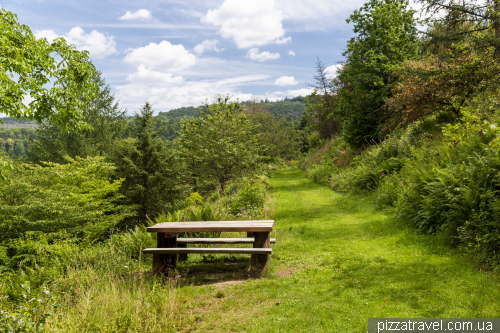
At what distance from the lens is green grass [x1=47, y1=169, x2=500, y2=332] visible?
3.42 metres

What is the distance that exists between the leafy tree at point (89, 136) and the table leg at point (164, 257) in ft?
79.0

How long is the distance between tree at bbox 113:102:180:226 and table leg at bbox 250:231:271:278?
18.9 meters

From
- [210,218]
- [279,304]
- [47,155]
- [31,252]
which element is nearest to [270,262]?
[279,304]

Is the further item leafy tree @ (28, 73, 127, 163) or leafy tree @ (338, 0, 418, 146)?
leafy tree @ (28, 73, 127, 163)

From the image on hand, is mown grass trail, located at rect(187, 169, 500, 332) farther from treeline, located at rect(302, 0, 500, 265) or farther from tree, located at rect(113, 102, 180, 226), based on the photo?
Result: tree, located at rect(113, 102, 180, 226)

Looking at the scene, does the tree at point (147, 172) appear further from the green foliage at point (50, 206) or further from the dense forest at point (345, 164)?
the green foliage at point (50, 206)

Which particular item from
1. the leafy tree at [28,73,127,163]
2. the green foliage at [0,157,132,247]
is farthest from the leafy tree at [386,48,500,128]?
the leafy tree at [28,73,127,163]

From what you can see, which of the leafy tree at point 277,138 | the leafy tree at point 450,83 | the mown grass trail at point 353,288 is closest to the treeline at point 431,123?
the leafy tree at point 450,83

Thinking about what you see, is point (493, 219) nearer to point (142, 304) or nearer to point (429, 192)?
point (429, 192)

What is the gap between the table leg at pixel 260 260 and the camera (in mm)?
4961

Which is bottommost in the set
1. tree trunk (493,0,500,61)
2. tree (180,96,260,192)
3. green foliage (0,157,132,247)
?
green foliage (0,157,132,247)

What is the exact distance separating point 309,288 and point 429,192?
153 inches

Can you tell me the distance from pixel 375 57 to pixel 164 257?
1454 centimetres

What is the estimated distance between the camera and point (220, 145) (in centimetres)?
1582
